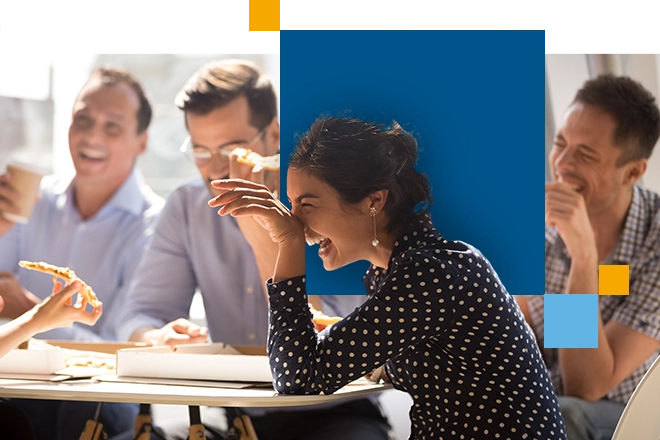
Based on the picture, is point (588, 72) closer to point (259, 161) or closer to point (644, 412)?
point (259, 161)

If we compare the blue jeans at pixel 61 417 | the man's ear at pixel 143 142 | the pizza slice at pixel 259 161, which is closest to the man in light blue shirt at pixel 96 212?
the man's ear at pixel 143 142

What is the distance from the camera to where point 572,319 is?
2082mm

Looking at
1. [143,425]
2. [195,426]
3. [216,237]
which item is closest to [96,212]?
[216,237]

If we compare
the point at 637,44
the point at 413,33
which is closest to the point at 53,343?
the point at 413,33

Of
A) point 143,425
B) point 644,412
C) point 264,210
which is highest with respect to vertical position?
point 264,210

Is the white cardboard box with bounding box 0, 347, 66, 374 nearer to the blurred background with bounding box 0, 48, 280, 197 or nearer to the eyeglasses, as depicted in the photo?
the eyeglasses

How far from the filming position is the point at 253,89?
2.49 meters

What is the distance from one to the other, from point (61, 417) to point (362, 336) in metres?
1.31

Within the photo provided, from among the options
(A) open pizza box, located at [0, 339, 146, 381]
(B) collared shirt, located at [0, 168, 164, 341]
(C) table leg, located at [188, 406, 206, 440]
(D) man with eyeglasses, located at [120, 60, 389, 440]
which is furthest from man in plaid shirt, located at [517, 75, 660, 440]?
(B) collared shirt, located at [0, 168, 164, 341]

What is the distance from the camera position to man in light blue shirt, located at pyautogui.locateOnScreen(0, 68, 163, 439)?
273cm

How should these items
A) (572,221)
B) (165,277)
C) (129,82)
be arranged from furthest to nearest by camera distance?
(129,82), (165,277), (572,221)

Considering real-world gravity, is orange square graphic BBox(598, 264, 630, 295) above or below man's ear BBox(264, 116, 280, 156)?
below

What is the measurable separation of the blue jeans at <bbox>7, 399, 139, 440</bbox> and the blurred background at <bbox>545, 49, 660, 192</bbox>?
1.58 m

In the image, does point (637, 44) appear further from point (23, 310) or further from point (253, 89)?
point (23, 310)
